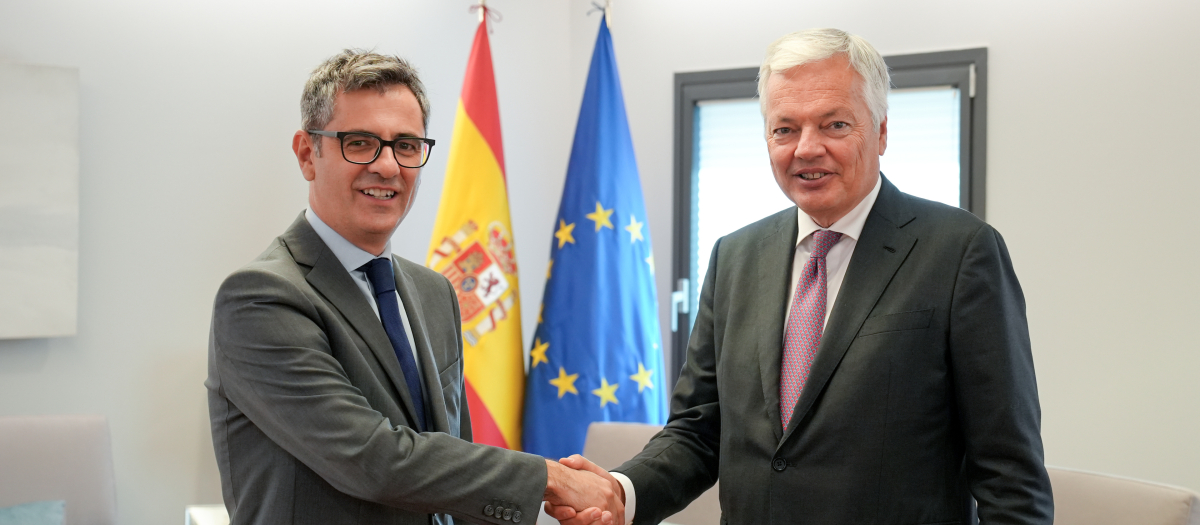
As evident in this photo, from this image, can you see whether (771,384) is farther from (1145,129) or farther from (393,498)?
(1145,129)

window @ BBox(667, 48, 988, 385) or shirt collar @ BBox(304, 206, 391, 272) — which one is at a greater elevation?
window @ BBox(667, 48, 988, 385)

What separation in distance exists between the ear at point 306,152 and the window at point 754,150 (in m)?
2.74

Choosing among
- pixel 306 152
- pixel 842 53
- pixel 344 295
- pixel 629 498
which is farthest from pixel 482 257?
pixel 842 53

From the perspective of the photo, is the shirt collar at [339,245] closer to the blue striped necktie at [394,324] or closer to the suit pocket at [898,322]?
the blue striped necktie at [394,324]

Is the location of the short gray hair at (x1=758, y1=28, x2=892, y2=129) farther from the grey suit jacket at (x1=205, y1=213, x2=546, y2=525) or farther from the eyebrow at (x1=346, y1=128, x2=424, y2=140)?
the grey suit jacket at (x1=205, y1=213, x2=546, y2=525)

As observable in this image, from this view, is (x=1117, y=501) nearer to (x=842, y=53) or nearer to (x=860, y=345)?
(x=860, y=345)

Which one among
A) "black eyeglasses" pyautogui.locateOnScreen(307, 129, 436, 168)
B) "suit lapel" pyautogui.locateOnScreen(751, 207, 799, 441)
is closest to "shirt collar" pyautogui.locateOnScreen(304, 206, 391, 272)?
"black eyeglasses" pyautogui.locateOnScreen(307, 129, 436, 168)

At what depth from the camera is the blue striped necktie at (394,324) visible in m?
1.64

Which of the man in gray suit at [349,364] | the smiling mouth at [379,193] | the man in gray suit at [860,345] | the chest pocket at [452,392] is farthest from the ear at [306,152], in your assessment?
the man in gray suit at [860,345]

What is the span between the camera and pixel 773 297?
5.82ft

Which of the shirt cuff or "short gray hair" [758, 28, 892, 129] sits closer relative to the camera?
"short gray hair" [758, 28, 892, 129]

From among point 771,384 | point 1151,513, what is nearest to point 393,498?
point 771,384

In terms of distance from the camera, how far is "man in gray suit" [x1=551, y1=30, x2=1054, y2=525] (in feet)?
4.99

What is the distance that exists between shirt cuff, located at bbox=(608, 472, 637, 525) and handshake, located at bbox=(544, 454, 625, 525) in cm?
1
